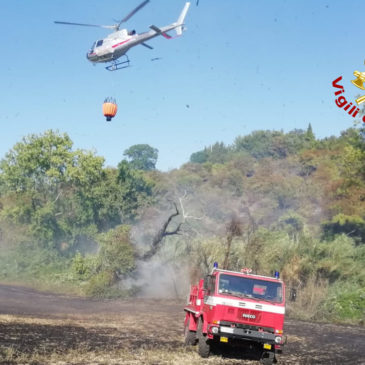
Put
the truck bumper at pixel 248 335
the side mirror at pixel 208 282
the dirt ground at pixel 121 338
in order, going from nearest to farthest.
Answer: the dirt ground at pixel 121 338
the truck bumper at pixel 248 335
the side mirror at pixel 208 282

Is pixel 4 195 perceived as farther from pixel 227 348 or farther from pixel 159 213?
pixel 227 348

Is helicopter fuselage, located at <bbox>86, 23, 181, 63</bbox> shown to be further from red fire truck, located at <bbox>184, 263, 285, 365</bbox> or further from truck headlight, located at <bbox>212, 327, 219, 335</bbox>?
truck headlight, located at <bbox>212, 327, 219, 335</bbox>

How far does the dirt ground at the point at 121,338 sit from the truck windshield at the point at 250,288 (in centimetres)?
181

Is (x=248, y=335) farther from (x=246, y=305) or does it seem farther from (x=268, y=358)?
(x=268, y=358)

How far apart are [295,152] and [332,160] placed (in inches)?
859

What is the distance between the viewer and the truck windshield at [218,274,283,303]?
13945 mm

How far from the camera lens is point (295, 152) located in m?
90.7

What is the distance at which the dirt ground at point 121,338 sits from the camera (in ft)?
42.3

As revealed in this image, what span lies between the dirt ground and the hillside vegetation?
126 inches

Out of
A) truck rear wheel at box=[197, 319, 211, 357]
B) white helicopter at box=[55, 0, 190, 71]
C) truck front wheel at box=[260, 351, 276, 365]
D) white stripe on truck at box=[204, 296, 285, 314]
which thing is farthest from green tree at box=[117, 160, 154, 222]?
truck front wheel at box=[260, 351, 276, 365]

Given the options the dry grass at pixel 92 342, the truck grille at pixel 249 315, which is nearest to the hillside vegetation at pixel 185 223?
the truck grille at pixel 249 315

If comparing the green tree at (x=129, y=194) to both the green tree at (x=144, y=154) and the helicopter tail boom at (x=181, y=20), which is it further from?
the green tree at (x=144, y=154)

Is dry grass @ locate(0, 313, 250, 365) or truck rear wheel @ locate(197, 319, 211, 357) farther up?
truck rear wheel @ locate(197, 319, 211, 357)

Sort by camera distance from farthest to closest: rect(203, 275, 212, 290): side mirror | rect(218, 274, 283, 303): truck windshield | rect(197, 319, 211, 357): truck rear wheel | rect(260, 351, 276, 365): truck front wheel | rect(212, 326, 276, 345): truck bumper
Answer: rect(203, 275, 212, 290): side mirror → rect(218, 274, 283, 303): truck windshield → rect(197, 319, 211, 357): truck rear wheel → rect(260, 351, 276, 365): truck front wheel → rect(212, 326, 276, 345): truck bumper
